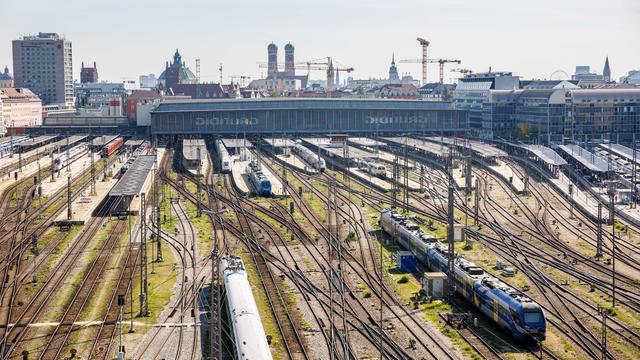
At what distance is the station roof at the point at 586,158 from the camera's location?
309 ft

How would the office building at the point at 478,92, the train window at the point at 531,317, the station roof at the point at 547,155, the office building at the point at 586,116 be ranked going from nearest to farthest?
the train window at the point at 531,317, the station roof at the point at 547,155, the office building at the point at 586,116, the office building at the point at 478,92

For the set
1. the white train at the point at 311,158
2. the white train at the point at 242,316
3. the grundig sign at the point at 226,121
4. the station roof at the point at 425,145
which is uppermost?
the grundig sign at the point at 226,121

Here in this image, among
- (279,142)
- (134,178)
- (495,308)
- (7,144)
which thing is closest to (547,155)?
(279,142)

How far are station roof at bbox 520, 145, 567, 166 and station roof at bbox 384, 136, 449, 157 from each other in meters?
10.5

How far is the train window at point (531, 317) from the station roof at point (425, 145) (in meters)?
69.8

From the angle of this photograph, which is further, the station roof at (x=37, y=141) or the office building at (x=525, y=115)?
the station roof at (x=37, y=141)

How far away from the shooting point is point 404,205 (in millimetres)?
76875

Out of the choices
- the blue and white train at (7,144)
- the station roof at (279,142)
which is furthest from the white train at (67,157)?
the station roof at (279,142)

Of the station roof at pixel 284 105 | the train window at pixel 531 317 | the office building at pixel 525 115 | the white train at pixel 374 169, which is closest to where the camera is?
the train window at pixel 531 317

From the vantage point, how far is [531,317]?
38469 millimetres

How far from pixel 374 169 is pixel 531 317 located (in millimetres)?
61189

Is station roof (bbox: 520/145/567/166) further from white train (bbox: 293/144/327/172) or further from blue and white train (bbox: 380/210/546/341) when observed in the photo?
blue and white train (bbox: 380/210/546/341)

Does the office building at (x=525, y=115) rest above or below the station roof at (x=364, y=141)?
above

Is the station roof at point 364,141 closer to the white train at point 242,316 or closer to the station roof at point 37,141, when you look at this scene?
the station roof at point 37,141
